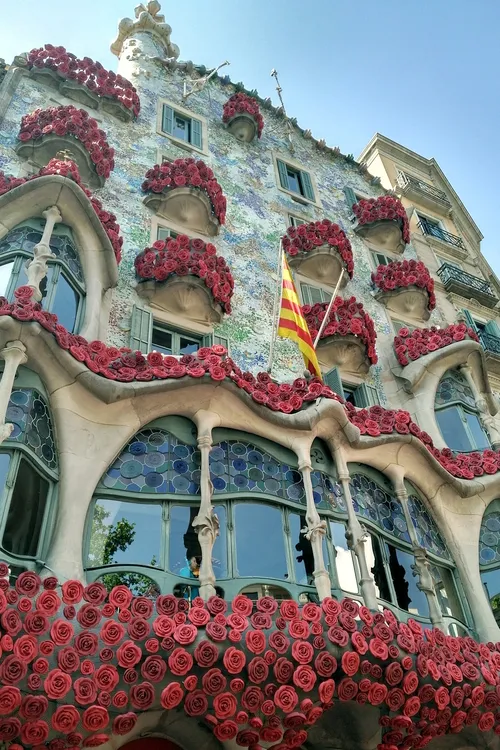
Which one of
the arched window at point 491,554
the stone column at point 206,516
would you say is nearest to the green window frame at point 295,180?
the arched window at point 491,554

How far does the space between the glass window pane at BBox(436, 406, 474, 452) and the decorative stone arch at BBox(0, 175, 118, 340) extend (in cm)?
754

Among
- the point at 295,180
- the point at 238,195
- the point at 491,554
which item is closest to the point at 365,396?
the point at 491,554

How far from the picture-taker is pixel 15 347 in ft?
27.8

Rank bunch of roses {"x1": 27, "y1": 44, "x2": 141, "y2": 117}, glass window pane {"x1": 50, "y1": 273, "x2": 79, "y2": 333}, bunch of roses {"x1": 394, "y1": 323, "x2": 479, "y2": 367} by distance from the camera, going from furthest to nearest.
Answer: bunch of roses {"x1": 27, "y1": 44, "x2": 141, "y2": 117}, bunch of roses {"x1": 394, "y1": 323, "x2": 479, "y2": 367}, glass window pane {"x1": 50, "y1": 273, "x2": 79, "y2": 333}

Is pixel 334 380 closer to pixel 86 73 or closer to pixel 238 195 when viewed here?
pixel 238 195

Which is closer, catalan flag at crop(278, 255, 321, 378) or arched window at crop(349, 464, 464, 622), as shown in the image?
arched window at crop(349, 464, 464, 622)

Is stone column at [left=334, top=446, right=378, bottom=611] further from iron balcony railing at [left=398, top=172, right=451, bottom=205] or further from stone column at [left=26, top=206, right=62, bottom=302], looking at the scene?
iron balcony railing at [left=398, top=172, right=451, bottom=205]

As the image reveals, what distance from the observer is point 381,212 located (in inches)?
770

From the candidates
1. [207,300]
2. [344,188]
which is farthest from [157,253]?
[344,188]

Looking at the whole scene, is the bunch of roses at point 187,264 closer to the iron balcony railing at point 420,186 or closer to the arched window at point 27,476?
the arched window at point 27,476

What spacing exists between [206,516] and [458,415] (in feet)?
26.3

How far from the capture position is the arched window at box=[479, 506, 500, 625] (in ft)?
36.9

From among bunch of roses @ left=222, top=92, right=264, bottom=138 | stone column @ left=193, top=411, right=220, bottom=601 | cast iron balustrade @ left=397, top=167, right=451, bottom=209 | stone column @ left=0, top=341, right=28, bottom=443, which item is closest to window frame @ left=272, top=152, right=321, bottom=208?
bunch of roses @ left=222, top=92, right=264, bottom=138

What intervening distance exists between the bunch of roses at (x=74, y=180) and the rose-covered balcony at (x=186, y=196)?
2659 mm
